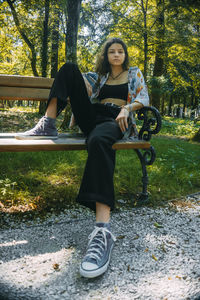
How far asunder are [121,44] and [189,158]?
258cm

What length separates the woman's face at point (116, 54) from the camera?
2699 millimetres

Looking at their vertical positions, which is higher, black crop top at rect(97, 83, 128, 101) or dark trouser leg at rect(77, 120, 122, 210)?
black crop top at rect(97, 83, 128, 101)

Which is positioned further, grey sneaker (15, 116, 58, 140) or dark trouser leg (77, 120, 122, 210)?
grey sneaker (15, 116, 58, 140)

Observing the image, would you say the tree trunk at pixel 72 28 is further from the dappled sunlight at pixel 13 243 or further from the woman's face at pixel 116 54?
the dappled sunlight at pixel 13 243

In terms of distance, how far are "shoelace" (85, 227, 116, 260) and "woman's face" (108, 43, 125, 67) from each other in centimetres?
172

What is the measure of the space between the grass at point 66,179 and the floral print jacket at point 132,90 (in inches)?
32.6

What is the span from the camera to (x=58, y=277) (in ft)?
5.21

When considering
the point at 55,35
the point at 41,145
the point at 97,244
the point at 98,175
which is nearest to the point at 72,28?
the point at 41,145

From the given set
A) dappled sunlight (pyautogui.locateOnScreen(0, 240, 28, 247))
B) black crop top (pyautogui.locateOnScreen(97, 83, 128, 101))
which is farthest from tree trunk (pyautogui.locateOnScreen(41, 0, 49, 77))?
dappled sunlight (pyautogui.locateOnScreen(0, 240, 28, 247))

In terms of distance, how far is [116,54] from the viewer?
2686 mm

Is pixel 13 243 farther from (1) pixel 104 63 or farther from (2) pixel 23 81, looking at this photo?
(1) pixel 104 63

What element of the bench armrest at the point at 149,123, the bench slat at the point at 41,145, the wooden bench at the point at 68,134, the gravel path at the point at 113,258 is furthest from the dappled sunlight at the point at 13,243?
the bench armrest at the point at 149,123

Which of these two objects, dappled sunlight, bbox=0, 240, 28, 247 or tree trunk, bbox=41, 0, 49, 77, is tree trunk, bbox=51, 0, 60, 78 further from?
dappled sunlight, bbox=0, 240, 28, 247

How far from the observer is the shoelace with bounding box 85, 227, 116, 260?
168 centimetres
